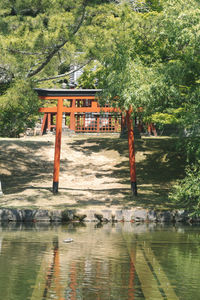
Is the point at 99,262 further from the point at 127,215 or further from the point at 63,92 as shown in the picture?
the point at 63,92

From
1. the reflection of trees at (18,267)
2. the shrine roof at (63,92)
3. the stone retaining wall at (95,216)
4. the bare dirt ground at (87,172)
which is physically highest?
the shrine roof at (63,92)

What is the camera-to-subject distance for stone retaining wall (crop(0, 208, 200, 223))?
798 inches

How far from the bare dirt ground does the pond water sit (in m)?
3.81

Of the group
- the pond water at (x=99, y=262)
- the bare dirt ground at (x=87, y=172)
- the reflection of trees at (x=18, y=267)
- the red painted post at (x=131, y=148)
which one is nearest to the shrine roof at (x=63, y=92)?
the red painted post at (x=131, y=148)

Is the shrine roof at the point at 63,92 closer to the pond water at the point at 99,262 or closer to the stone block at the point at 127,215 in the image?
the stone block at the point at 127,215

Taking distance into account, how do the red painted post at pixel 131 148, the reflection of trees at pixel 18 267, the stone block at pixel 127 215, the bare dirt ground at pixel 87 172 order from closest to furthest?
the reflection of trees at pixel 18 267
the stone block at pixel 127 215
the bare dirt ground at pixel 87 172
the red painted post at pixel 131 148

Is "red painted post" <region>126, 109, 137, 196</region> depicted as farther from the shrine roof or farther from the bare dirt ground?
the shrine roof

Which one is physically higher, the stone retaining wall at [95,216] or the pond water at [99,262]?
the stone retaining wall at [95,216]

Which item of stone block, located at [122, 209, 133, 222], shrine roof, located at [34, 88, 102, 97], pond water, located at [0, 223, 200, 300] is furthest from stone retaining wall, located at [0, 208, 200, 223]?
shrine roof, located at [34, 88, 102, 97]

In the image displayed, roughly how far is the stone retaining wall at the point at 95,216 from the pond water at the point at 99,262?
3.75ft

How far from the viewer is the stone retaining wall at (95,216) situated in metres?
20.3

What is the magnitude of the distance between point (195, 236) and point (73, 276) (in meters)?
7.26

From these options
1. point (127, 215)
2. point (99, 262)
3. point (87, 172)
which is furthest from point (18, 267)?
point (87, 172)

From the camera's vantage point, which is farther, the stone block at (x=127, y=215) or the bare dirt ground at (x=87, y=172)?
the bare dirt ground at (x=87, y=172)
